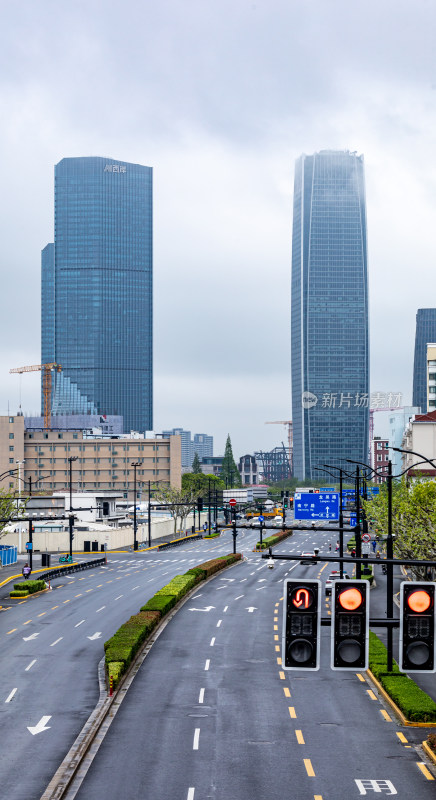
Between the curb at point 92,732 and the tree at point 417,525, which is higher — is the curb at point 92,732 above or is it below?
below

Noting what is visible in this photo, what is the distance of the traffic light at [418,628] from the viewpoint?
1952cm

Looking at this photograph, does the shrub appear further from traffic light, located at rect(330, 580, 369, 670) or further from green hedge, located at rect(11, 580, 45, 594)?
green hedge, located at rect(11, 580, 45, 594)

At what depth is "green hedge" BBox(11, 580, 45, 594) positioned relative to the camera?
80.6m

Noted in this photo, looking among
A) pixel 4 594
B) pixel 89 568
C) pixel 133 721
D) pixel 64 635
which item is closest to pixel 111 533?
pixel 89 568

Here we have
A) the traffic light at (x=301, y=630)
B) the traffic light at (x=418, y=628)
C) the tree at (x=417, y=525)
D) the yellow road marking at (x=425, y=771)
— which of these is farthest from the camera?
the tree at (x=417, y=525)

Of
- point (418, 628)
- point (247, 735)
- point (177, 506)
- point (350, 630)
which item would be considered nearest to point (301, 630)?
point (350, 630)

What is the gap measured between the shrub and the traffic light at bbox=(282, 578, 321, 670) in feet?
63.6

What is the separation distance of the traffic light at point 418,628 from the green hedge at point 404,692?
63.6 ft

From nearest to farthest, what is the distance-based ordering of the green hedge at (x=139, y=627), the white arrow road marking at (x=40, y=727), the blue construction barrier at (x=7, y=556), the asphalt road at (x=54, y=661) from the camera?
the asphalt road at (x=54, y=661), the white arrow road marking at (x=40, y=727), the green hedge at (x=139, y=627), the blue construction barrier at (x=7, y=556)

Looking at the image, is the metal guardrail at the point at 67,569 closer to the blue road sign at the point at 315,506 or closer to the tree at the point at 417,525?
the blue road sign at the point at 315,506

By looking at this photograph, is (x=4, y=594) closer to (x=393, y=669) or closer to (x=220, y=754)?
(x=393, y=669)

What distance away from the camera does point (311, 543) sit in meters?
152

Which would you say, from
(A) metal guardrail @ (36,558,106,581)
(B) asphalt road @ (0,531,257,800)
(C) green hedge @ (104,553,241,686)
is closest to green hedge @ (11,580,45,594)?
(B) asphalt road @ (0,531,257,800)

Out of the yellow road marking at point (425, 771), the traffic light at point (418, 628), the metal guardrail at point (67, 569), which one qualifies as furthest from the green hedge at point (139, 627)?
the traffic light at point (418, 628)
